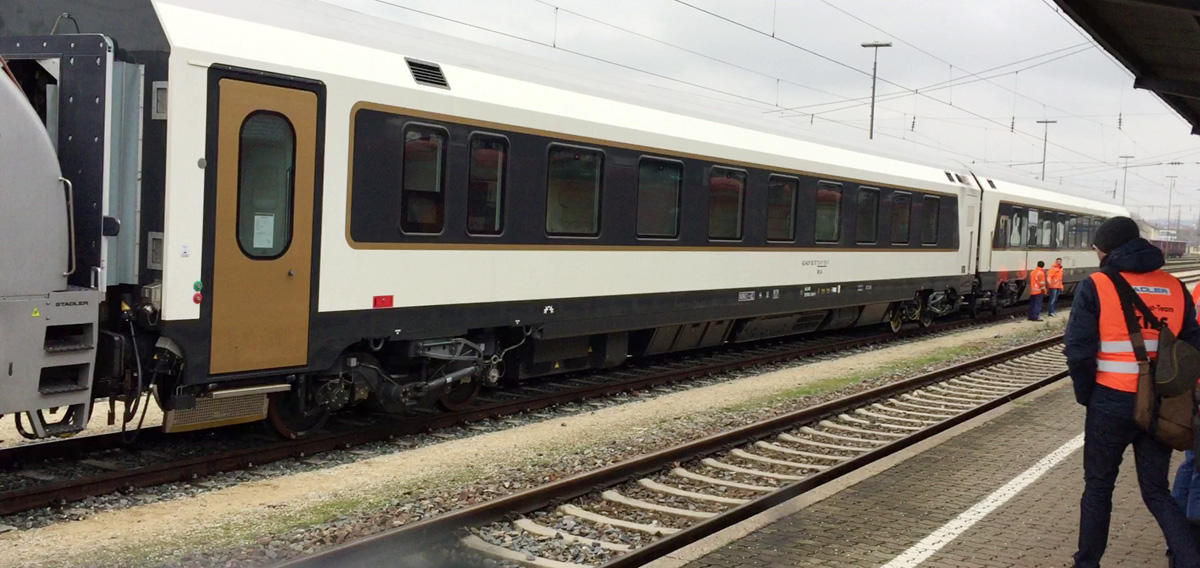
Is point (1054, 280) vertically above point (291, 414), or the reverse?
point (1054, 280)

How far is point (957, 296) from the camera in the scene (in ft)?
71.2

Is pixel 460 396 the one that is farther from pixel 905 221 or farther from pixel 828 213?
pixel 905 221

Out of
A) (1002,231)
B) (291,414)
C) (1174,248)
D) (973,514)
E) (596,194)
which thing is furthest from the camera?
(1174,248)

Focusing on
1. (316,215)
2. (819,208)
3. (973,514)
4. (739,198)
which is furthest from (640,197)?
(973,514)

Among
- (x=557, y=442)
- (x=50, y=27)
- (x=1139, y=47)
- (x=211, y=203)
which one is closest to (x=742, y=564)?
(x=557, y=442)

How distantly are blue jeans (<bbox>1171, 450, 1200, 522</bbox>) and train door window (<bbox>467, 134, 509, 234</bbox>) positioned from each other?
19.5 feet

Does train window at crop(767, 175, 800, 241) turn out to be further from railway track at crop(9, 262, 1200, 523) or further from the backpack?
the backpack

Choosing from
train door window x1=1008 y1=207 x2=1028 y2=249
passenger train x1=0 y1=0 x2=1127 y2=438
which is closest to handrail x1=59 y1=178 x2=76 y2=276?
passenger train x1=0 y1=0 x2=1127 y2=438

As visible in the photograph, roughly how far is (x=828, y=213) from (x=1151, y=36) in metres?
5.67

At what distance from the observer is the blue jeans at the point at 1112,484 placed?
5086mm

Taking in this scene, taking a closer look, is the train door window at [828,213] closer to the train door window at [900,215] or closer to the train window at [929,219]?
the train door window at [900,215]

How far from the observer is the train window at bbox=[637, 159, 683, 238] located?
11516 millimetres

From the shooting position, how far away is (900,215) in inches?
707

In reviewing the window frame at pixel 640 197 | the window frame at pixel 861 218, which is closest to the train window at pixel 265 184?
the window frame at pixel 640 197
